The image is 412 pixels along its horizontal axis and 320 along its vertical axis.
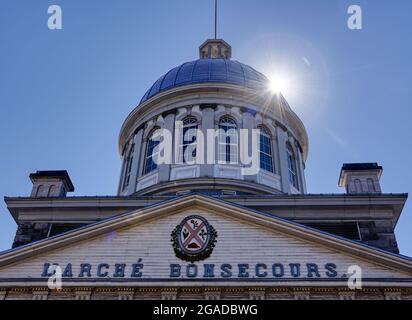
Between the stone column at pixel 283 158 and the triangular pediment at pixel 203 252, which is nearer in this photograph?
the triangular pediment at pixel 203 252

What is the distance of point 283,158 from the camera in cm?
2584

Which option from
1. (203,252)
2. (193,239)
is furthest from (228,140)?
(203,252)

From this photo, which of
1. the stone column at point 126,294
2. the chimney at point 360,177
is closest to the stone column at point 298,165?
the chimney at point 360,177

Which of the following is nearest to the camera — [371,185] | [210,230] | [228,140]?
[210,230]

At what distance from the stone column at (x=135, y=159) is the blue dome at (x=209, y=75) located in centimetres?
213

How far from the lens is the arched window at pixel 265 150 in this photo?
82.4ft

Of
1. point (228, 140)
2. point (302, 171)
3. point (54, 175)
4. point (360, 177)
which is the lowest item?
point (360, 177)

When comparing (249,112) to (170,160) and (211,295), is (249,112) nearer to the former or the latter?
(170,160)

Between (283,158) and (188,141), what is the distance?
4.62 m

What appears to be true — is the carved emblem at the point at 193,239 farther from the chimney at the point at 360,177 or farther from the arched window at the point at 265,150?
the arched window at the point at 265,150

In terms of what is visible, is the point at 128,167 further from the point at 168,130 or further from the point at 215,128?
the point at 215,128
